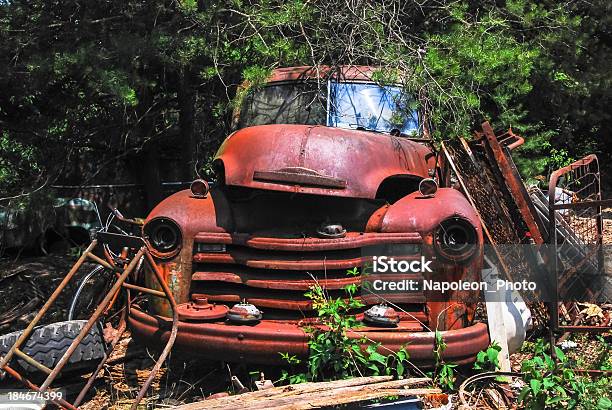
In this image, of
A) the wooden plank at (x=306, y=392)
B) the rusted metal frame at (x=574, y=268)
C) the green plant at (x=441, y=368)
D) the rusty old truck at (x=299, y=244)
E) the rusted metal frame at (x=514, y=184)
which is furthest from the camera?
the rusted metal frame at (x=574, y=268)

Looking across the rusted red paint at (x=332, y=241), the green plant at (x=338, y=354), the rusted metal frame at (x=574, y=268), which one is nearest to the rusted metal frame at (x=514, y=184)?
the rusted metal frame at (x=574, y=268)

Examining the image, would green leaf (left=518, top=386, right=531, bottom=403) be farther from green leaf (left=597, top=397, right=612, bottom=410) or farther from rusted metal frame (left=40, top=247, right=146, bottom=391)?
rusted metal frame (left=40, top=247, right=146, bottom=391)

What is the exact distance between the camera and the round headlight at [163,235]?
13.6ft

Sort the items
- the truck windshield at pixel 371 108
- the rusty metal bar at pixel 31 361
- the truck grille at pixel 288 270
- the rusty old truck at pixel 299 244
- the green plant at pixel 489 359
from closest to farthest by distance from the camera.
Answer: the rusty metal bar at pixel 31 361 < the rusty old truck at pixel 299 244 < the truck grille at pixel 288 270 < the green plant at pixel 489 359 < the truck windshield at pixel 371 108

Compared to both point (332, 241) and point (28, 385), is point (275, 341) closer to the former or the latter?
point (332, 241)

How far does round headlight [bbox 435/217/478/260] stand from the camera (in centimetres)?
387

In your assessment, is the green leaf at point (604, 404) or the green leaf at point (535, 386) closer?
the green leaf at point (604, 404)

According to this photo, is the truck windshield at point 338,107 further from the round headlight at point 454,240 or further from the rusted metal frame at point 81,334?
the rusted metal frame at point 81,334

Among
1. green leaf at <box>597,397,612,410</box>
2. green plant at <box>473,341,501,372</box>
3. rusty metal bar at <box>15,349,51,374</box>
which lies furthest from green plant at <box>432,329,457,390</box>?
rusty metal bar at <box>15,349,51,374</box>

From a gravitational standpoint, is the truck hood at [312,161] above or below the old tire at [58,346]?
above

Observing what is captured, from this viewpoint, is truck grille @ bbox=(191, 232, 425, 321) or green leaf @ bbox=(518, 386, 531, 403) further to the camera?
truck grille @ bbox=(191, 232, 425, 321)

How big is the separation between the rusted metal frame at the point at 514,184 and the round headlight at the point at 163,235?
2684 millimetres

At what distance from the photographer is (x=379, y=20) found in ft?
22.3

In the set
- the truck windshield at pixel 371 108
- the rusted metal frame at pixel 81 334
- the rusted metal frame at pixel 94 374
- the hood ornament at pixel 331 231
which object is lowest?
the rusted metal frame at pixel 94 374
